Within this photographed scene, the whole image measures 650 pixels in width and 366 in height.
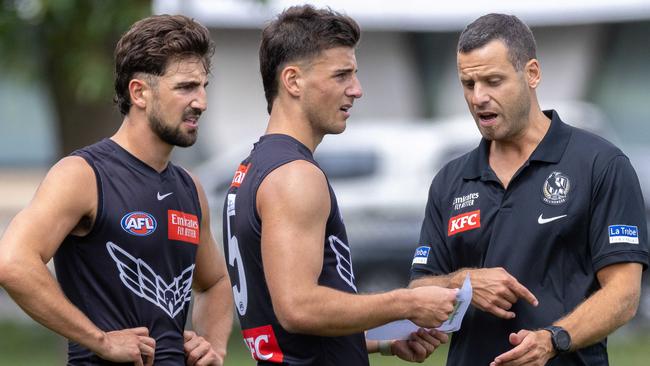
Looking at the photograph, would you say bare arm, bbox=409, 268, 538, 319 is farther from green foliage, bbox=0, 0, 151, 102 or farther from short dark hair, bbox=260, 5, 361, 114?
green foliage, bbox=0, 0, 151, 102

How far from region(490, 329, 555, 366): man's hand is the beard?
1475mm

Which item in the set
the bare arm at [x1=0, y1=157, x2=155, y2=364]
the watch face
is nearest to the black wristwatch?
the watch face

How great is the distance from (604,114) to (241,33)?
7.83 metres

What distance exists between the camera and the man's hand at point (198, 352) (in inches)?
202

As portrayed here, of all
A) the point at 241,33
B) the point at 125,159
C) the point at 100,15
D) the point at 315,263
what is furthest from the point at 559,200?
the point at 241,33

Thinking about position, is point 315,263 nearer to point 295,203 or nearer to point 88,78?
point 295,203

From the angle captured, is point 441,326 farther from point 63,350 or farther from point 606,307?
point 63,350

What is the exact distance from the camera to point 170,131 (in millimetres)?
5043

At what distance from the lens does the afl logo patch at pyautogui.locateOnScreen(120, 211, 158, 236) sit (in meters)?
4.88

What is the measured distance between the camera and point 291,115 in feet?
15.9

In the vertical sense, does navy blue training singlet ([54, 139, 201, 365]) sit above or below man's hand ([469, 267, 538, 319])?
above

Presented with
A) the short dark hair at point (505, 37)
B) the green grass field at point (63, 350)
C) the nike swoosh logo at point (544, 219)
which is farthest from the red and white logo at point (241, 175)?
the green grass field at point (63, 350)

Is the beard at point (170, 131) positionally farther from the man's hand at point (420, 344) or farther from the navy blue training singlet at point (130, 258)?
the man's hand at point (420, 344)

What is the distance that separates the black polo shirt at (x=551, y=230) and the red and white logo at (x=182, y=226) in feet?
3.35
